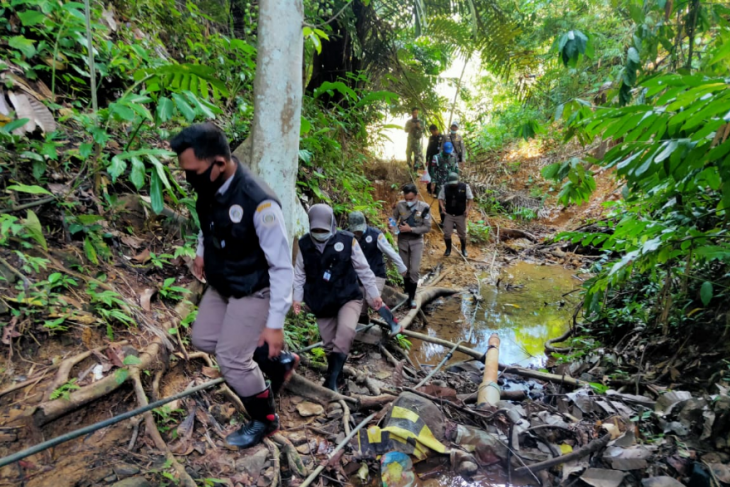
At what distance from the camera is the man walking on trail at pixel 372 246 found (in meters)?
4.89

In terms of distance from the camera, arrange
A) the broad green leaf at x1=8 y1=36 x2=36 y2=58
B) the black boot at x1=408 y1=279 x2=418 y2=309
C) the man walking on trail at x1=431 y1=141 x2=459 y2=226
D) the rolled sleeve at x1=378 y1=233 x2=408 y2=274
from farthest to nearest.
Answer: the man walking on trail at x1=431 y1=141 x2=459 y2=226 < the black boot at x1=408 y1=279 x2=418 y2=309 < the rolled sleeve at x1=378 y1=233 x2=408 y2=274 < the broad green leaf at x1=8 y1=36 x2=36 y2=58

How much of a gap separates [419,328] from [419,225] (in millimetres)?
1683

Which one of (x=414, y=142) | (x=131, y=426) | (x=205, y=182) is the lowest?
(x=131, y=426)

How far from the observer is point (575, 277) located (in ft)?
29.3

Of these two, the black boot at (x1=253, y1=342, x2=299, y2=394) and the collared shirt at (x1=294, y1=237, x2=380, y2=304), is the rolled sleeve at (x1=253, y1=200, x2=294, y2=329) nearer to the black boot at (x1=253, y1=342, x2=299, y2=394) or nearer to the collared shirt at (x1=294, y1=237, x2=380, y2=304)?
the black boot at (x1=253, y1=342, x2=299, y2=394)

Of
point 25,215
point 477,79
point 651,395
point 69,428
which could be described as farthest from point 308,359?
point 477,79

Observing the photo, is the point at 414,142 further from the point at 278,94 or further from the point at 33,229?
the point at 33,229

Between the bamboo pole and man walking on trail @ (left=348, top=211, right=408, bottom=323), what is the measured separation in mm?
1378

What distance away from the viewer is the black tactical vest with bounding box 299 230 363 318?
3.64 m

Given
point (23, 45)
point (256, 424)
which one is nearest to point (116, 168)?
point (23, 45)

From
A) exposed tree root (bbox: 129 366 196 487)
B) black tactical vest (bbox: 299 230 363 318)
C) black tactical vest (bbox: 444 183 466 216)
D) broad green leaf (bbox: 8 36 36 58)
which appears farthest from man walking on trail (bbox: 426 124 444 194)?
exposed tree root (bbox: 129 366 196 487)

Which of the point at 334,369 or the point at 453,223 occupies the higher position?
the point at 453,223

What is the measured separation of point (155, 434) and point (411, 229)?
192 inches

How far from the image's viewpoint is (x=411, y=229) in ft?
21.7
